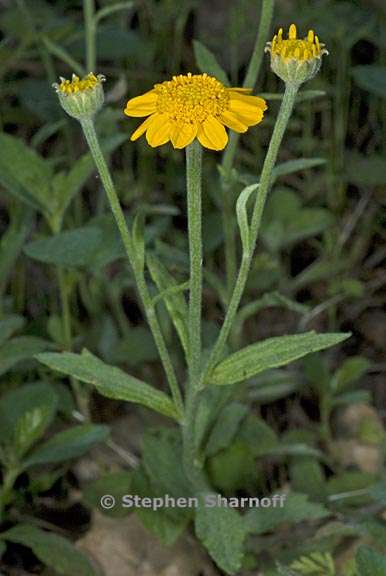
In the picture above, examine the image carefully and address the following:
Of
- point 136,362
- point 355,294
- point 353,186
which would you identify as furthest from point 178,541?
point 353,186

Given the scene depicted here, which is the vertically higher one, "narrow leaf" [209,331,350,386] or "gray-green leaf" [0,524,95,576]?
"narrow leaf" [209,331,350,386]

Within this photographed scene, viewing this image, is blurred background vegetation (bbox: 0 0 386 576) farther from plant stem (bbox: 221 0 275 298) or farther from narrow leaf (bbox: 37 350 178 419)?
narrow leaf (bbox: 37 350 178 419)

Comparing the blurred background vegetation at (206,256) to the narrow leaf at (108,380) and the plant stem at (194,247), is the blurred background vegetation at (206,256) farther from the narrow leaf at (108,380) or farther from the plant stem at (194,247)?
the plant stem at (194,247)

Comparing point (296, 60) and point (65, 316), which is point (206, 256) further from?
point (296, 60)

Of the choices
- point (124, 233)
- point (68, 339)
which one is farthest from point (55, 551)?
point (124, 233)

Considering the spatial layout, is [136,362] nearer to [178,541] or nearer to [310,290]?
[178,541]

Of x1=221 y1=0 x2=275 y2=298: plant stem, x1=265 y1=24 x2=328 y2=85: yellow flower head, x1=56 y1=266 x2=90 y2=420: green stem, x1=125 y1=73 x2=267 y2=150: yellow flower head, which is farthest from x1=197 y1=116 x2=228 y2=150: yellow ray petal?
x1=56 y1=266 x2=90 y2=420: green stem

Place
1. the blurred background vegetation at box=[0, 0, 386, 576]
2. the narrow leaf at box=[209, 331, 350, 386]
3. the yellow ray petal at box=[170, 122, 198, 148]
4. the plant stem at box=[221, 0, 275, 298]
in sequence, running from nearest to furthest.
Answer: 1. the yellow ray petal at box=[170, 122, 198, 148]
2. the narrow leaf at box=[209, 331, 350, 386]
3. the plant stem at box=[221, 0, 275, 298]
4. the blurred background vegetation at box=[0, 0, 386, 576]

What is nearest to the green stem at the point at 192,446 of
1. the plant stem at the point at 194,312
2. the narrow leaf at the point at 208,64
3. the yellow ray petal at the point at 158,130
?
the plant stem at the point at 194,312

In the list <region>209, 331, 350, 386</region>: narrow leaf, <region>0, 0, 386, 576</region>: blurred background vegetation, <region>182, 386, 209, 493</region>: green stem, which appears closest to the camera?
<region>209, 331, 350, 386</region>: narrow leaf
